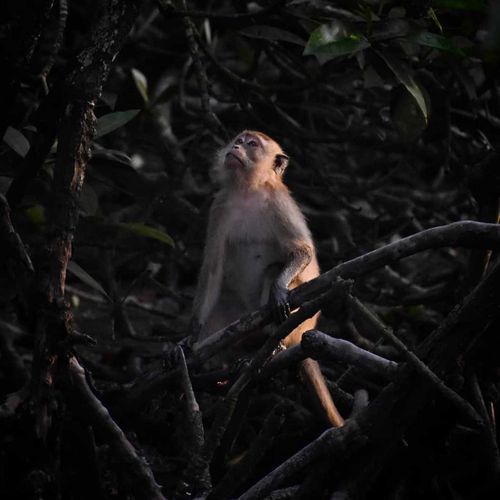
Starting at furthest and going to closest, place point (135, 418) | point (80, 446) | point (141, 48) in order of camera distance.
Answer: point (141, 48) < point (135, 418) < point (80, 446)

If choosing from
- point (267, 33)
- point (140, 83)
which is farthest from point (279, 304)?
point (140, 83)

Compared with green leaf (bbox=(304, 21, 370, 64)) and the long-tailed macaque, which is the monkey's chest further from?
green leaf (bbox=(304, 21, 370, 64))

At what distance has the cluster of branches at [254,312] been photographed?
3359mm

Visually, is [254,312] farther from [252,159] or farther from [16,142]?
[252,159]

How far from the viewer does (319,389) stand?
4352 mm

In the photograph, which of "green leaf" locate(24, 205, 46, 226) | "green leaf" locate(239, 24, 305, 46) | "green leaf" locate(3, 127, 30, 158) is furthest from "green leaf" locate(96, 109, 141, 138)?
"green leaf" locate(239, 24, 305, 46)

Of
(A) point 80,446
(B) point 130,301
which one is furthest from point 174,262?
(A) point 80,446

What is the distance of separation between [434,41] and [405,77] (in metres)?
0.30

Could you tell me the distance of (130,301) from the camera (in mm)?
6145

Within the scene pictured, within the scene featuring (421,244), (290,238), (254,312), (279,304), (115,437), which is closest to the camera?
(115,437)

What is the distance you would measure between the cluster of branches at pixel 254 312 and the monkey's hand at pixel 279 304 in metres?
0.15

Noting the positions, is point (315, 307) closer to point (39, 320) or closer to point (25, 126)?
point (39, 320)

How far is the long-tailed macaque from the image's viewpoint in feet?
17.0

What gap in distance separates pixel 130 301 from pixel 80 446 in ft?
8.44
